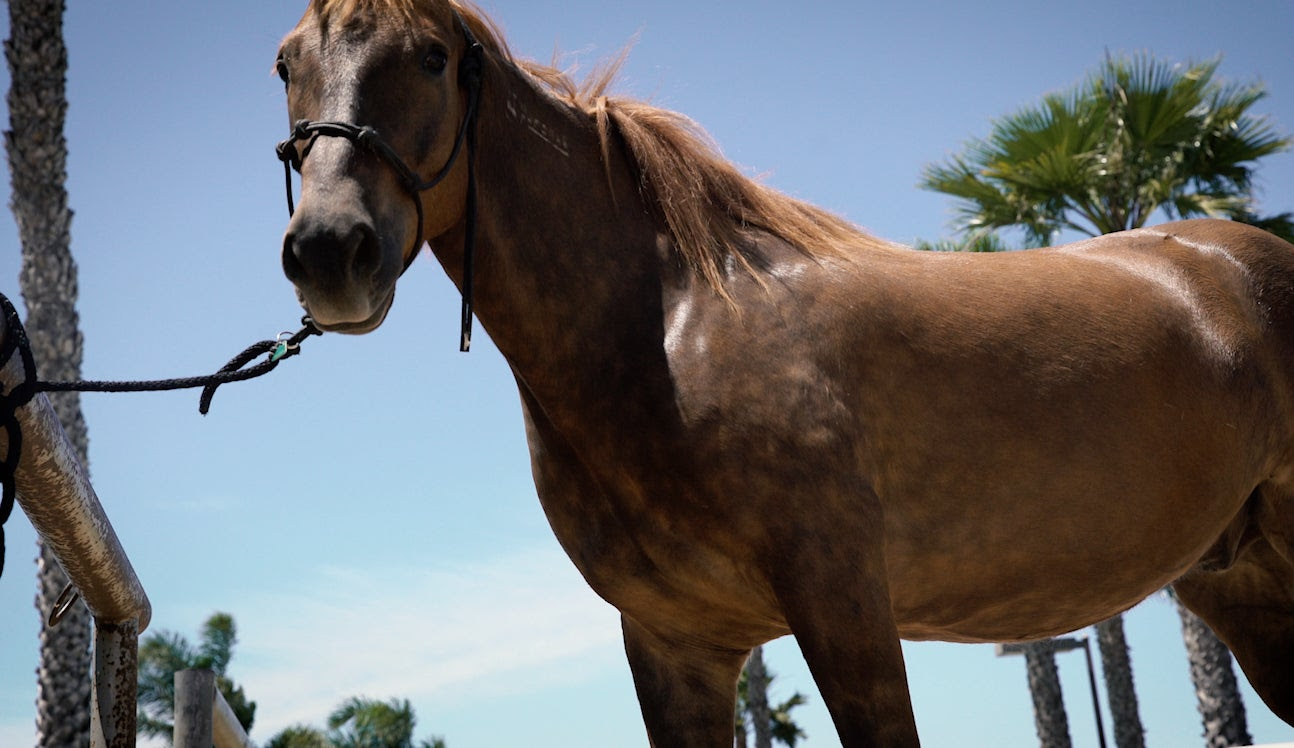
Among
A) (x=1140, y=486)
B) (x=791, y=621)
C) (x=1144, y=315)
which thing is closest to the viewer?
(x=791, y=621)

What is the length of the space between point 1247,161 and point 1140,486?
11.8 metres

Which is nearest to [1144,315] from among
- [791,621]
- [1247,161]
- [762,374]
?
[762,374]

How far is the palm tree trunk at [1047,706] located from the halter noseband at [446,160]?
14588 millimetres

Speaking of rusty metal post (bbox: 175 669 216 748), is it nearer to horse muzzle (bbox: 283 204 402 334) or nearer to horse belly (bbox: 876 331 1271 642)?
horse muzzle (bbox: 283 204 402 334)

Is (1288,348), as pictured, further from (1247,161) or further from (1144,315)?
(1247,161)

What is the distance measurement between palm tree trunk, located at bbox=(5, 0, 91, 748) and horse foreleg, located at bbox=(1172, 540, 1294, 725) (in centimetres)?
1065

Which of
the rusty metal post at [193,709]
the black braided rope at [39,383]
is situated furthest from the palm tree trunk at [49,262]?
the black braided rope at [39,383]

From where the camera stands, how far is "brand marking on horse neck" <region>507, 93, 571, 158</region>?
2.98m

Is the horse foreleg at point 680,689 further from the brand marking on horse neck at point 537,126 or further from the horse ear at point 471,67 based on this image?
the horse ear at point 471,67

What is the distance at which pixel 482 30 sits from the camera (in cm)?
307

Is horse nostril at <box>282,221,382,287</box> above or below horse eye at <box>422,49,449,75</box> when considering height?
below

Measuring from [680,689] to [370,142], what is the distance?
1674mm

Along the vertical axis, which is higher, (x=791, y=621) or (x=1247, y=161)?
(x=1247, y=161)

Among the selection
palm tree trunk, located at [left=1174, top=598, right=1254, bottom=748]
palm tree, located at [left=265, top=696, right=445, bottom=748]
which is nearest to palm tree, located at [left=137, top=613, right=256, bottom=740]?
palm tree, located at [left=265, top=696, right=445, bottom=748]
